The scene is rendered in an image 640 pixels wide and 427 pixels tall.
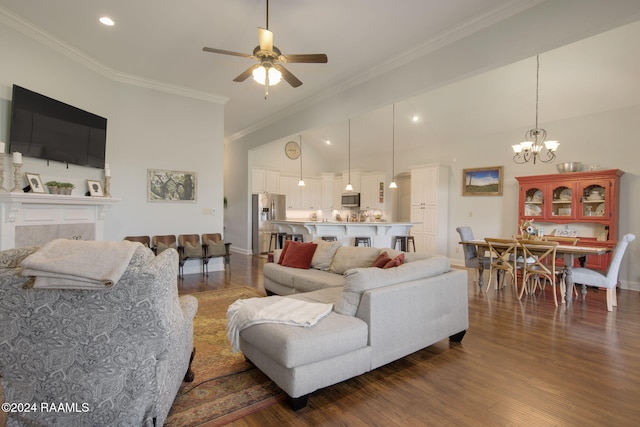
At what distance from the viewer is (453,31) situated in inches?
146

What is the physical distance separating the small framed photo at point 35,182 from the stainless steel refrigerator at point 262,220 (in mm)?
5018

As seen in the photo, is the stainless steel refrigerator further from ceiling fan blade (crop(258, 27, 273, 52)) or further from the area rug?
ceiling fan blade (crop(258, 27, 273, 52))

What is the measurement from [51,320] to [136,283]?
393 millimetres

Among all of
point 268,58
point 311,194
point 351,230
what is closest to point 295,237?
point 351,230

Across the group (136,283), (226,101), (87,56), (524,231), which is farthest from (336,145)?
(136,283)

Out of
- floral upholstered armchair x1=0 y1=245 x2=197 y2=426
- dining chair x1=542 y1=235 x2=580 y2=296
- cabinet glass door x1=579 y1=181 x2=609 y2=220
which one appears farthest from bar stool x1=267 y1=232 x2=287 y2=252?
floral upholstered armchair x1=0 y1=245 x2=197 y2=426

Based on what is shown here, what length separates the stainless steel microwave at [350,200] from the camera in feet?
31.2

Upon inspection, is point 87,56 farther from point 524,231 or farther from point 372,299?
point 524,231

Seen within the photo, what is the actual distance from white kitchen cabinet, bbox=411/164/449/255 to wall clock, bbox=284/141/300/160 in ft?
12.6

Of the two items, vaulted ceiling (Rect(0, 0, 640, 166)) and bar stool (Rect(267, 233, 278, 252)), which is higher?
vaulted ceiling (Rect(0, 0, 640, 166))

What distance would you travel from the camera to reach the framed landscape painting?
22.6ft

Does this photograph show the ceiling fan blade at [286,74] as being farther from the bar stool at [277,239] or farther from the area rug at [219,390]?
the bar stool at [277,239]

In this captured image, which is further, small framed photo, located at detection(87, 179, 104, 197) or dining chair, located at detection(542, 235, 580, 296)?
small framed photo, located at detection(87, 179, 104, 197)

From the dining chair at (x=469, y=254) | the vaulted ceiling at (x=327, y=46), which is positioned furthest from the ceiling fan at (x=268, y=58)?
the dining chair at (x=469, y=254)
